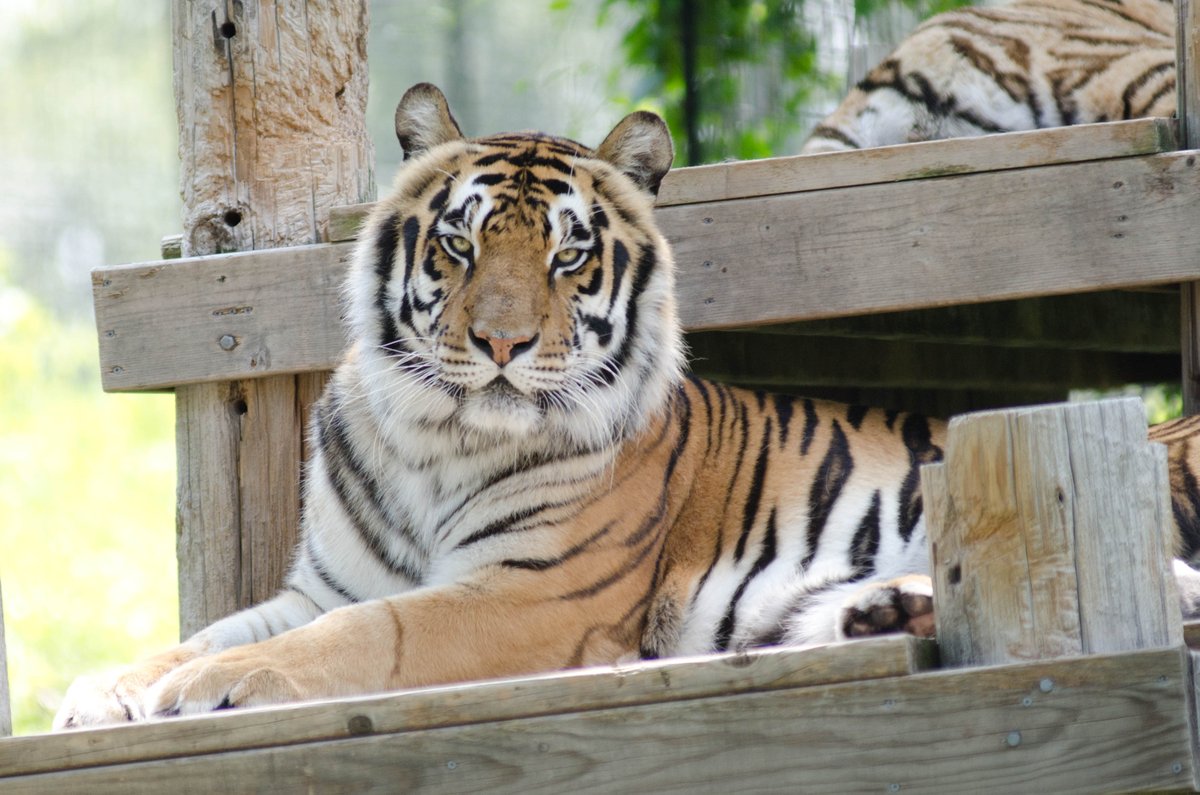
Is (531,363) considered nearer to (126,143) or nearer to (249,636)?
(249,636)

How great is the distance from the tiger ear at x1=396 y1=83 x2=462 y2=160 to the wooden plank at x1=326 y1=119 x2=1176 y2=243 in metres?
0.18

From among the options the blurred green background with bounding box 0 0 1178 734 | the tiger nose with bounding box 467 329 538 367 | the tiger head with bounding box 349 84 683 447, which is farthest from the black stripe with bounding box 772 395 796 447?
the blurred green background with bounding box 0 0 1178 734

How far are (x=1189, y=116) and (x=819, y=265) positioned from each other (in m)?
0.70

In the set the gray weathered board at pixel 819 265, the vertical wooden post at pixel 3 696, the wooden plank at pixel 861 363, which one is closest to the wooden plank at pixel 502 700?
the vertical wooden post at pixel 3 696

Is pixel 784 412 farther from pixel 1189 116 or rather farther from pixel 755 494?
pixel 1189 116

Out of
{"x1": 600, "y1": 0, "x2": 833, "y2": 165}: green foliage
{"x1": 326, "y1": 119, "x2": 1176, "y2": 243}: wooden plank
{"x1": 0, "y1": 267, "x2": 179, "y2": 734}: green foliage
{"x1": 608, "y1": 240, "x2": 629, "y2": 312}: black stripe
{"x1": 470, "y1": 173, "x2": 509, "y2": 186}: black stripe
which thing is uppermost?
{"x1": 600, "y1": 0, "x2": 833, "y2": 165}: green foliage

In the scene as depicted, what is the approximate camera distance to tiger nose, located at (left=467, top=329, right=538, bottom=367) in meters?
2.15

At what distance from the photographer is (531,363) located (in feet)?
7.19

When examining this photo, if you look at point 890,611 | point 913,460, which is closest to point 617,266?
point 913,460

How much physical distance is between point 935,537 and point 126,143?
9441 mm

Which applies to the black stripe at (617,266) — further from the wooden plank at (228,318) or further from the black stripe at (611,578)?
the wooden plank at (228,318)

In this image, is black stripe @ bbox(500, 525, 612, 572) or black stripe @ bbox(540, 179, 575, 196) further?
black stripe @ bbox(540, 179, 575, 196)

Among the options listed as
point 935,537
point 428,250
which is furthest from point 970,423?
point 428,250

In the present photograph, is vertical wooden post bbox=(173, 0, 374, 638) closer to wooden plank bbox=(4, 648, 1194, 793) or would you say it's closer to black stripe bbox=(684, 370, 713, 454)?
black stripe bbox=(684, 370, 713, 454)
